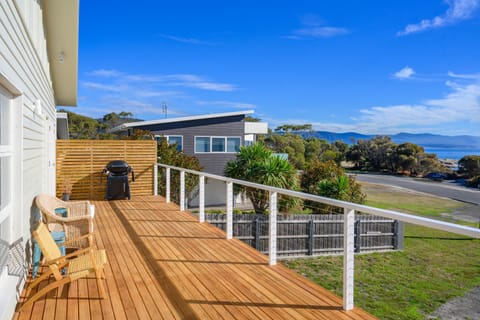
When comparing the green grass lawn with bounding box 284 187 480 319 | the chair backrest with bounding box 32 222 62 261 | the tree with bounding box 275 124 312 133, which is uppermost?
the tree with bounding box 275 124 312 133

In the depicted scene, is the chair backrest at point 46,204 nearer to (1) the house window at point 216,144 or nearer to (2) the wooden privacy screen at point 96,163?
(2) the wooden privacy screen at point 96,163

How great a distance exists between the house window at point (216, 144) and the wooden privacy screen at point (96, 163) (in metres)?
8.45

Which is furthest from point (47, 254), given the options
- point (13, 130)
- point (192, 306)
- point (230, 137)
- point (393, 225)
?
point (230, 137)

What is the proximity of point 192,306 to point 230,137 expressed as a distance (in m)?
16.8

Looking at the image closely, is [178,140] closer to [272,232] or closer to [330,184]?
[330,184]

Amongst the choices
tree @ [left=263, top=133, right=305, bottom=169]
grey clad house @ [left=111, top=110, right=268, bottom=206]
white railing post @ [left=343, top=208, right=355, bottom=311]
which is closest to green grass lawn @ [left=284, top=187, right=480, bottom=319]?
white railing post @ [left=343, top=208, right=355, bottom=311]

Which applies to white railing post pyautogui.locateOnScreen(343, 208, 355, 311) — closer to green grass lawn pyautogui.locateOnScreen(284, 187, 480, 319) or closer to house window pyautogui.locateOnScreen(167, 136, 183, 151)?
green grass lawn pyautogui.locateOnScreen(284, 187, 480, 319)

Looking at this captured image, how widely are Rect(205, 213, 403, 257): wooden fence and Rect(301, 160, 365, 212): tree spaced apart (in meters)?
1.17

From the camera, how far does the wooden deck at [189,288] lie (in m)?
2.77

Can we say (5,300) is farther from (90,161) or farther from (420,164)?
(420,164)

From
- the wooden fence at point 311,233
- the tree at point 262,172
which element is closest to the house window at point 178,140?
the tree at point 262,172

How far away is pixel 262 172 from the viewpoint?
1286cm

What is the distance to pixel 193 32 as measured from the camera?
27719 mm

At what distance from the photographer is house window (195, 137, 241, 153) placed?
1867cm
